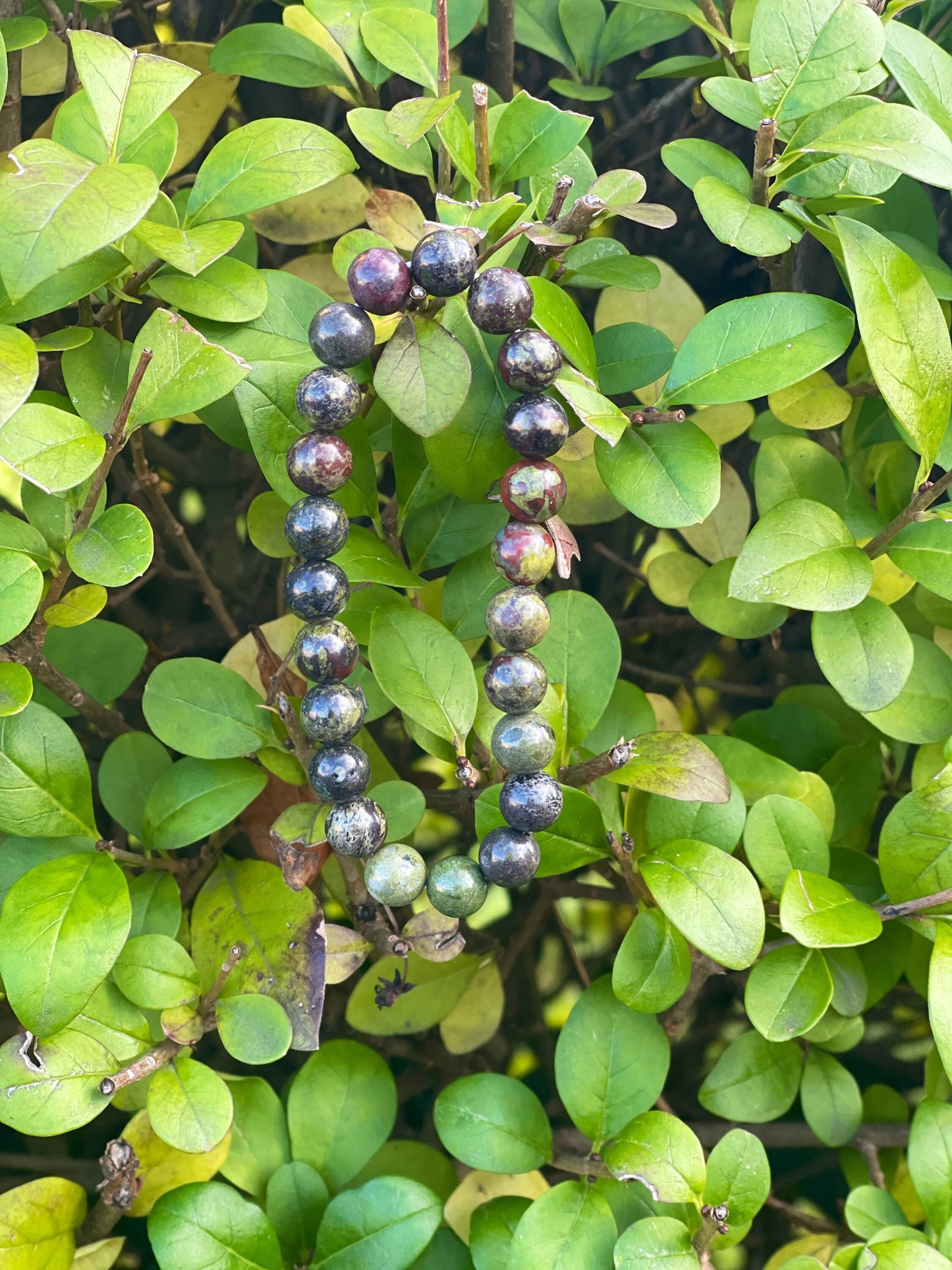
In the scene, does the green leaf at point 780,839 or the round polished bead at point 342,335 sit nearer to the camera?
the round polished bead at point 342,335

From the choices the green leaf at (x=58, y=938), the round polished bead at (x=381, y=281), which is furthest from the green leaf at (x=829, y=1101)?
the round polished bead at (x=381, y=281)

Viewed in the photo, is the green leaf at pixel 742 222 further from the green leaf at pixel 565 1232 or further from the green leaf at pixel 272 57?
the green leaf at pixel 565 1232

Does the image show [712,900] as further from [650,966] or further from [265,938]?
[265,938]

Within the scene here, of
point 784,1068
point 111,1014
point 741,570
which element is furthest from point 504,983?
point 741,570

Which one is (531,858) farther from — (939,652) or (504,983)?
(504,983)

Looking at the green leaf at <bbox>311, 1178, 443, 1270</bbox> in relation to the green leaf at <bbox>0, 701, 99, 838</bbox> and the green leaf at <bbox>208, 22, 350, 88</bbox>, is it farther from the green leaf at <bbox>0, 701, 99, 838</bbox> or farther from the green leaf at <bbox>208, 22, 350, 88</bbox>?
the green leaf at <bbox>0, 701, 99, 838</bbox>

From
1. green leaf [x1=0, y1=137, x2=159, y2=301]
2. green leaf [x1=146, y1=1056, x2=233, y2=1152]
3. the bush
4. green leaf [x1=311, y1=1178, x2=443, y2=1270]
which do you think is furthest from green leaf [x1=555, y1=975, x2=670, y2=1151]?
green leaf [x1=0, y1=137, x2=159, y2=301]
